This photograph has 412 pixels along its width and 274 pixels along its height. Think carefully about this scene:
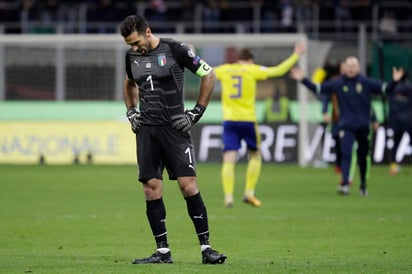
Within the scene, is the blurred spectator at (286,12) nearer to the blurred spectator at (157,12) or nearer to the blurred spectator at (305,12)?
the blurred spectator at (305,12)

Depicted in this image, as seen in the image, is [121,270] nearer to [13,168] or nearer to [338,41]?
[13,168]

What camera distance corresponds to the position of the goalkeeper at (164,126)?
1099 centimetres

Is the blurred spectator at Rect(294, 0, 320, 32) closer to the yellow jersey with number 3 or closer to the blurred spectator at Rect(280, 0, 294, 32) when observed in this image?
the blurred spectator at Rect(280, 0, 294, 32)

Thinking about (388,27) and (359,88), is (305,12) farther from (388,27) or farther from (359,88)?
(359,88)

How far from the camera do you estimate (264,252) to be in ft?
40.8

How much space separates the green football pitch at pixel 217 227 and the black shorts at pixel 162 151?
0.85 metres

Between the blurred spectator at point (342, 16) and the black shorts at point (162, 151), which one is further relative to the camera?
the blurred spectator at point (342, 16)

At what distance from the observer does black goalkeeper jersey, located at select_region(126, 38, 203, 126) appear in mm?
10984

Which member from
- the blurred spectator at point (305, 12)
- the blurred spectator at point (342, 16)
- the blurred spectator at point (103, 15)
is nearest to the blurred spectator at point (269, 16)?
the blurred spectator at point (305, 12)

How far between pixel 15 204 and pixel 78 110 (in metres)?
12.0

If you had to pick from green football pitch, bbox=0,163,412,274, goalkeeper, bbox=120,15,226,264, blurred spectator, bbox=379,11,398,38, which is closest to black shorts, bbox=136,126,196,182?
goalkeeper, bbox=120,15,226,264

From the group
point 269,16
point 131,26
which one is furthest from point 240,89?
point 269,16

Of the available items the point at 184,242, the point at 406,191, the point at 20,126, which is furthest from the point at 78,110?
the point at 184,242

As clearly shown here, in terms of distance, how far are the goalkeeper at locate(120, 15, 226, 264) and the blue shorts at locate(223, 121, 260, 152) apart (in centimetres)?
746
